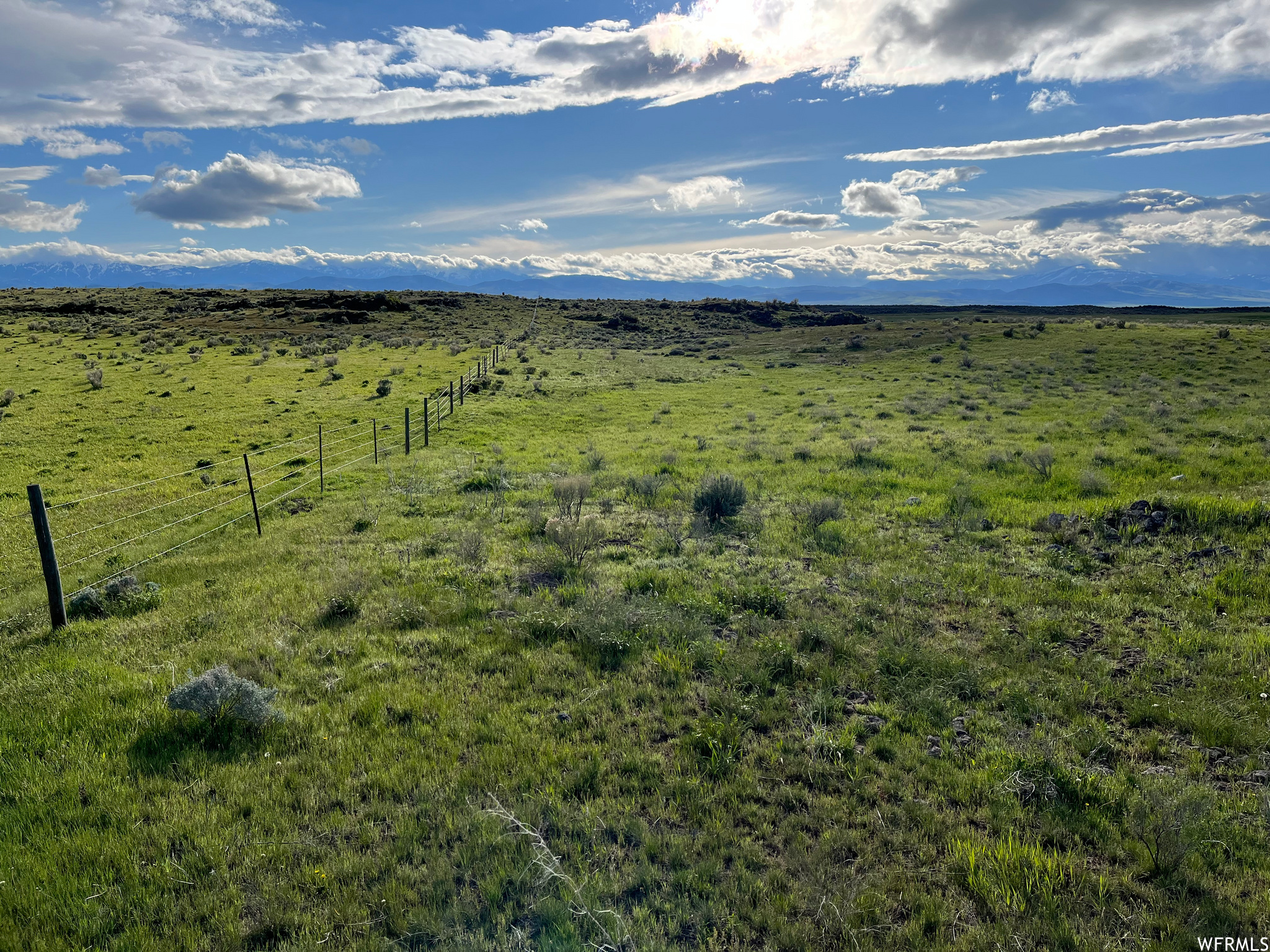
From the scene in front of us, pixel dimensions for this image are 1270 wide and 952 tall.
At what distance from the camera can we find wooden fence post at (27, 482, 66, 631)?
25.7 feet

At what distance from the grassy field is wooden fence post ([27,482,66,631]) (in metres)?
0.36

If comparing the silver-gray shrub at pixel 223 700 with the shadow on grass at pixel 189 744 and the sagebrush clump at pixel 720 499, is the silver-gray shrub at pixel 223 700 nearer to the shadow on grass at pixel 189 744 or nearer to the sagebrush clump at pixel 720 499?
the shadow on grass at pixel 189 744

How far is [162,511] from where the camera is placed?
52.0 ft

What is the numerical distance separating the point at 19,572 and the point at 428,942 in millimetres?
12986

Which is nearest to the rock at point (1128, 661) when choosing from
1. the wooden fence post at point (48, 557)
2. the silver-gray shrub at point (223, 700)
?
the silver-gray shrub at point (223, 700)

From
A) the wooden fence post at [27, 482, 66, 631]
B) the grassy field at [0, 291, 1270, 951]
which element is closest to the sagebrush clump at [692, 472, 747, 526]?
the grassy field at [0, 291, 1270, 951]

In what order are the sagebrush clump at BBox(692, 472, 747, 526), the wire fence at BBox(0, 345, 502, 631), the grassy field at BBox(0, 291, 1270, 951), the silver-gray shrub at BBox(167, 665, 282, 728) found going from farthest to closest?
the sagebrush clump at BBox(692, 472, 747, 526)
the wire fence at BBox(0, 345, 502, 631)
the silver-gray shrub at BBox(167, 665, 282, 728)
the grassy field at BBox(0, 291, 1270, 951)

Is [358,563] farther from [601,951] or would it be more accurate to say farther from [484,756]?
[601,951]

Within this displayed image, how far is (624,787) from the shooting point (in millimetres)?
5688

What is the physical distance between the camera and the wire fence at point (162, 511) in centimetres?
1156

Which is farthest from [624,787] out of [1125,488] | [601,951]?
[1125,488]

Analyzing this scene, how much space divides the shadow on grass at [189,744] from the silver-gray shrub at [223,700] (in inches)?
3.5

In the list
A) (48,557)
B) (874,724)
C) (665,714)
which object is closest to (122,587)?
(48,557)

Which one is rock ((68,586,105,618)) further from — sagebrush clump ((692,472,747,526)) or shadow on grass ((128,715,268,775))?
sagebrush clump ((692,472,747,526))
